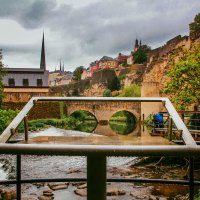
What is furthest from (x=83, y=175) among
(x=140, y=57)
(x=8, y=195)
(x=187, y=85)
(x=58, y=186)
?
(x=140, y=57)

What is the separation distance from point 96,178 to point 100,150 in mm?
338

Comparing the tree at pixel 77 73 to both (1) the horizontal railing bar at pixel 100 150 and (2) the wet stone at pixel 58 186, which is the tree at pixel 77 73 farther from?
(1) the horizontal railing bar at pixel 100 150

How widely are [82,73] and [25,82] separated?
6043cm

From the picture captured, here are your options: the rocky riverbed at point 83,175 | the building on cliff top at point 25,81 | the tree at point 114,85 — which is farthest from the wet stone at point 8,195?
the tree at point 114,85

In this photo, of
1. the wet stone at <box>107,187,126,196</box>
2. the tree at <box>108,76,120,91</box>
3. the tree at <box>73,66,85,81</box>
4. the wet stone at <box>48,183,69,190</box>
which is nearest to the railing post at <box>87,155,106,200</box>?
the wet stone at <box>107,187,126,196</box>

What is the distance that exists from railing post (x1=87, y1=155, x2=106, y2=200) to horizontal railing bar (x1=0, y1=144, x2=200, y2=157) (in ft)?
0.92

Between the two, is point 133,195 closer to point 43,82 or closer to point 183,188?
point 183,188

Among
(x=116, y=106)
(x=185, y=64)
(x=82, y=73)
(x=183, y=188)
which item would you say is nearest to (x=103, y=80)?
(x=116, y=106)

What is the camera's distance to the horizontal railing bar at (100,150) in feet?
3.79

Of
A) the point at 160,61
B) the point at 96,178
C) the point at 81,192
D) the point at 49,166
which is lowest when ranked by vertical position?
the point at 81,192

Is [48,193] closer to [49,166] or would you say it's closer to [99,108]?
[49,166]

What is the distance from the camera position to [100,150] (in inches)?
45.4

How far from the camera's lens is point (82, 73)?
112m

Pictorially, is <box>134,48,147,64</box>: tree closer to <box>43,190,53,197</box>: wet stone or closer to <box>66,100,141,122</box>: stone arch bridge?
<box>66,100,141,122</box>: stone arch bridge
